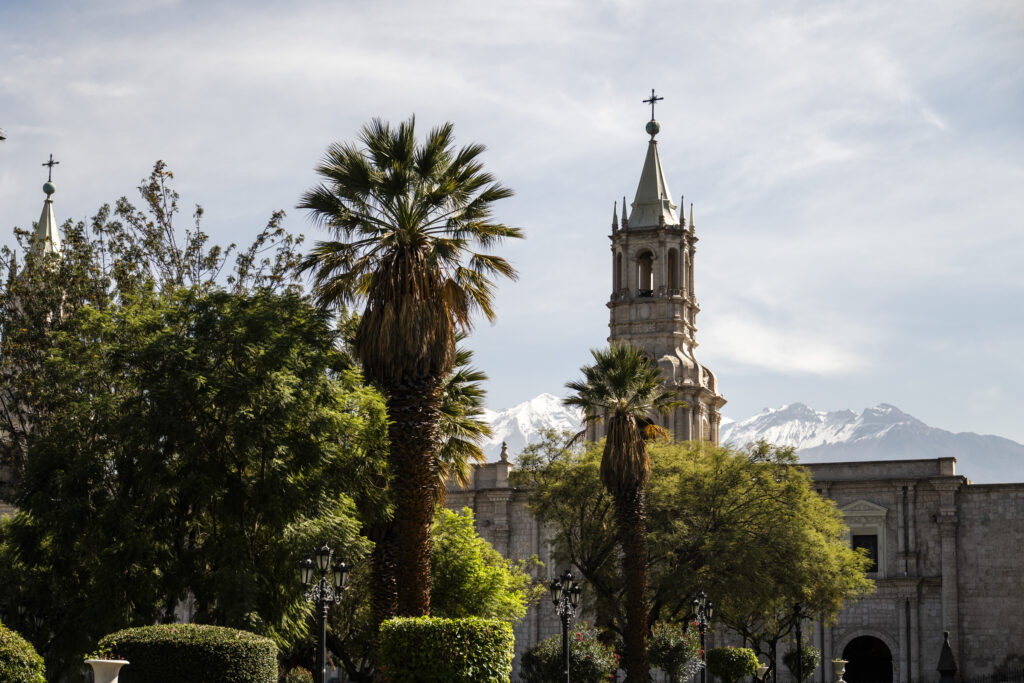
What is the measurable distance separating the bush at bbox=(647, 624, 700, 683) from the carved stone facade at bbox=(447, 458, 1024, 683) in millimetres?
16448

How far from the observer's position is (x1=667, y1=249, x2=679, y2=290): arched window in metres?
64.3

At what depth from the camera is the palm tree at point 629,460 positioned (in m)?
34.3

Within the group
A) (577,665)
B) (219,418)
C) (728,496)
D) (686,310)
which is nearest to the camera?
(219,418)

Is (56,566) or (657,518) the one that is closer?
(56,566)

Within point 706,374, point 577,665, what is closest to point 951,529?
point 706,374

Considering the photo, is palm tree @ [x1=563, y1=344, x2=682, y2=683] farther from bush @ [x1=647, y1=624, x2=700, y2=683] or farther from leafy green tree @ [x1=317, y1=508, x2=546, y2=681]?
leafy green tree @ [x1=317, y1=508, x2=546, y2=681]

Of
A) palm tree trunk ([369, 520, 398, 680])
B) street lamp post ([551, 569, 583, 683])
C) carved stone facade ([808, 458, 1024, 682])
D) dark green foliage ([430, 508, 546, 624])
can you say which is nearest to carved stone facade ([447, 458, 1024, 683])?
carved stone facade ([808, 458, 1024, 682])

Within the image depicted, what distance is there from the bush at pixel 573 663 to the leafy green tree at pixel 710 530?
5.40 meters

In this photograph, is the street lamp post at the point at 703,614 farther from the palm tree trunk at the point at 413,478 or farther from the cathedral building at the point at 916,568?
the palm tree trunk at the point at 413,478

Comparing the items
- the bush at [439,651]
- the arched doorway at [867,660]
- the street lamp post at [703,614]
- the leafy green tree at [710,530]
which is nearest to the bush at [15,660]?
the bush at [439,651]

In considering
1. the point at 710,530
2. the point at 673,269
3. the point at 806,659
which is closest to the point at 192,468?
the point at 710,530

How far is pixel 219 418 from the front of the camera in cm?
2683

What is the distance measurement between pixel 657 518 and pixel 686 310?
2385 centimetres

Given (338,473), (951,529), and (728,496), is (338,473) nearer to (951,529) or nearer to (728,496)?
(728,496)
